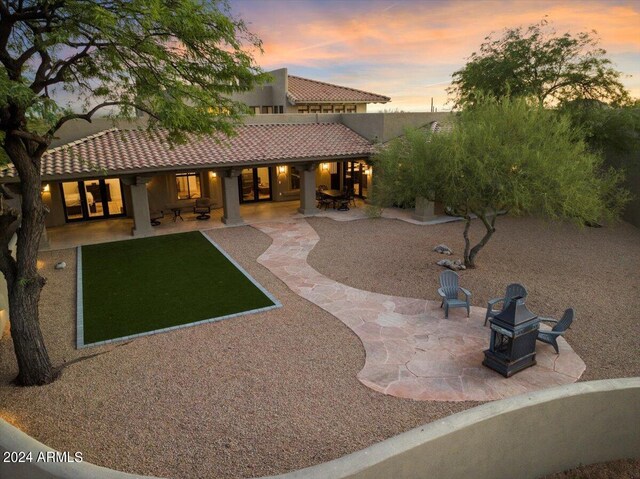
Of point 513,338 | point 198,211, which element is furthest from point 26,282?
point 198,211

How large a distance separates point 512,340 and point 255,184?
19851mm

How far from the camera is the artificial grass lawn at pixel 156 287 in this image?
10648 mm

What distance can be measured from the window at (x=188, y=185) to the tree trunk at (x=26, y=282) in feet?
49.7

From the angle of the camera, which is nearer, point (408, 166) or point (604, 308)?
point (604, 308)

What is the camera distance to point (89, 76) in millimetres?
11000

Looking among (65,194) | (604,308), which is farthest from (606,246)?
(65,194)

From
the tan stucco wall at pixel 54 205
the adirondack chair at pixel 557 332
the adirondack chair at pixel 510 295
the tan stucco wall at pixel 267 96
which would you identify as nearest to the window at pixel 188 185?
the tan stucco wall at pixel 54 205

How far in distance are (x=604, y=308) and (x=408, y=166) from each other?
6913 mm

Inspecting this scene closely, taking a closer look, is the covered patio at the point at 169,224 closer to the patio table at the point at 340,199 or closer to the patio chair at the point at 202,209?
the patio chair at the point at 202,209

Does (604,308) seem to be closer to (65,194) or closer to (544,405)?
(544,405)

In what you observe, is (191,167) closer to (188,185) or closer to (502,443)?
(188,185)

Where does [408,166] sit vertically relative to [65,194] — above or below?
above

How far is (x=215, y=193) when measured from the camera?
78.3ft

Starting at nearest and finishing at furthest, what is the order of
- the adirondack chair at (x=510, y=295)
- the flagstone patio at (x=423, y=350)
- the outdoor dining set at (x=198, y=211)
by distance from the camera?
the flagstone patio at (x=423, y=350) → the adirondack chair at (x=510, y=295) → the outdoor dining set at (x=198, y=211)
